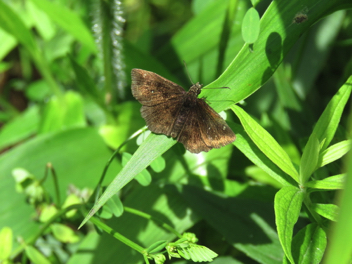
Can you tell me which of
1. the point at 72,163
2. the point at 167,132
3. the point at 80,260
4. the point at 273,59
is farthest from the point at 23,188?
the point at 273,59

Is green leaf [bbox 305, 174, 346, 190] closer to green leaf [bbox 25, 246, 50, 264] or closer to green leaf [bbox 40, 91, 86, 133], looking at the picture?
green leaf [bbox 25, 246, 50, 264]

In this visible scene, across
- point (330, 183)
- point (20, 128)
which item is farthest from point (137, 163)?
point (20, 128)

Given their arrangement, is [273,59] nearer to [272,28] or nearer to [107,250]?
[272,28]

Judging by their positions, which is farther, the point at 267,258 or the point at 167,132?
the point at 267,258

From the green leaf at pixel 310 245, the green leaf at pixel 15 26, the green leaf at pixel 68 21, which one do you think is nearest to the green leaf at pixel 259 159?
the green leaf at pixel 310 245

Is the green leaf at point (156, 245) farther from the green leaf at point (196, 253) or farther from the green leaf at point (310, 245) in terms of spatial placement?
the green leaf at point (310, 245)

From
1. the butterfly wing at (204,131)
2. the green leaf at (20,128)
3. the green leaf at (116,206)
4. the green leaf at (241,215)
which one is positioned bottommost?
the green leaf at (241,215)
